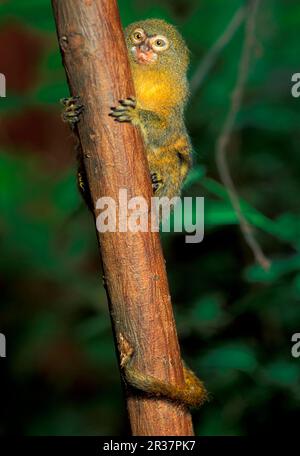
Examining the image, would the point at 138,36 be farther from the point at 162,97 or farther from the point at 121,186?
the point at 121,186

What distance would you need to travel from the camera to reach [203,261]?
3881mm

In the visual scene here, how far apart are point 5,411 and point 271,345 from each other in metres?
1.82

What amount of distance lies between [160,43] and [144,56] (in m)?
0.12

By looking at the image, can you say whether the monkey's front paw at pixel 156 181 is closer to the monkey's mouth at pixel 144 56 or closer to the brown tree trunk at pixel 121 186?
the monkey's mouth at pixel 144 56

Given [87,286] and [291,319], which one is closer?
[291,319]

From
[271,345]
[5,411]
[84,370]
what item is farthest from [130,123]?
[84,370]

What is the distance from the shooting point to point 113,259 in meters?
1.86

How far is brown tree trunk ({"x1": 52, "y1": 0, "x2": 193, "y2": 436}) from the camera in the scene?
69.5 inches

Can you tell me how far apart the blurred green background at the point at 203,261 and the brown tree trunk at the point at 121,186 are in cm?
89

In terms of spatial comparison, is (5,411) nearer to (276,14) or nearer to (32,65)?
(276,14)

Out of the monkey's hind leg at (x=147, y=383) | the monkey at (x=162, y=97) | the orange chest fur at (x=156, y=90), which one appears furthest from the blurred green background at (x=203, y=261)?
the monkey's hind leg at (x=147, y=383)

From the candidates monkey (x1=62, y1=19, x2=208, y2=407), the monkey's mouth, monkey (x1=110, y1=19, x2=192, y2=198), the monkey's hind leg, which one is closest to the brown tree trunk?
the monkey's hind leg

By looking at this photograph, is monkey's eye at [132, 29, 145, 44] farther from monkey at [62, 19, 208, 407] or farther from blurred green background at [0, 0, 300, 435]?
blurred green background at [0, 0, 300, 435]

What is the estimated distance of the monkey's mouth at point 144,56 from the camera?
2885 mm
